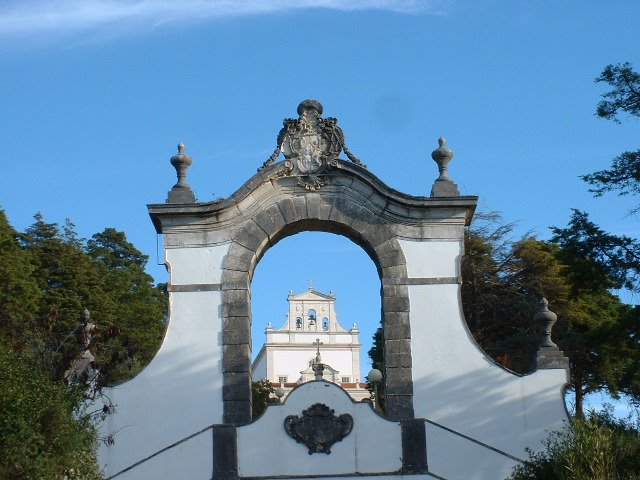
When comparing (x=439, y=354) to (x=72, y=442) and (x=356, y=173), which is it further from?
(x=72, y=442)

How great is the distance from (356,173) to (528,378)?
3806mm

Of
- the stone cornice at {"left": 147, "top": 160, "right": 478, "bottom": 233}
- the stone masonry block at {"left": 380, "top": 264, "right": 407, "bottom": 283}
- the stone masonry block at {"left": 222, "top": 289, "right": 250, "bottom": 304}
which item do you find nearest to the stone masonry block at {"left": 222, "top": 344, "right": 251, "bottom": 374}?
the stone masonry block at {"left": 222, "top": 289, "right": 250, "bottom": 304}

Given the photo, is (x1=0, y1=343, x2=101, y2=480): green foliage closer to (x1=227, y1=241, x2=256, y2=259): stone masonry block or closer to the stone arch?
the stone arch

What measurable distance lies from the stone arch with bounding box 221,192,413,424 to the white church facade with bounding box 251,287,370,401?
Result: 160 ft

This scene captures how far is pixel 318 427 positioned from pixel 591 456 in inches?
156

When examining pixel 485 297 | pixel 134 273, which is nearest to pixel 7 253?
pixel 134 273

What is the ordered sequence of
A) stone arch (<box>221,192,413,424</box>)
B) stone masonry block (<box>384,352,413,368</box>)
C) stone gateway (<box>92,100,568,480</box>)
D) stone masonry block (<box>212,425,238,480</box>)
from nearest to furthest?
stone masonry block (<box>212,425,238,480</box>)
stone gateway (<box>92,100,568,480</box>)
stone arch (<box>221,192,413,424</box>)
stone masonry block (<box>384,352,413,368</box>)

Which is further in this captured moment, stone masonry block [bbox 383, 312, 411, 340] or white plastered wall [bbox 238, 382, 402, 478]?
stone masonry block [bbox 383, 312, 411, 340]

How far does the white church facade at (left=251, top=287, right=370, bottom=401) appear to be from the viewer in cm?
6662

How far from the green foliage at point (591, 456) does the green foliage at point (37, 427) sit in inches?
225

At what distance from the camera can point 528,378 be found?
53.5ft

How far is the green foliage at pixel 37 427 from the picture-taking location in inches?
523

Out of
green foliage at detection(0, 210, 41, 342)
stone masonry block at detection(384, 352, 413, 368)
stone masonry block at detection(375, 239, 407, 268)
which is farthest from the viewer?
green foliage at detection(0, 210, 41, 342)

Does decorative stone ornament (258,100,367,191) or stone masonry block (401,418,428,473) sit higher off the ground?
decorative stone ornament (258,100,367,191)
